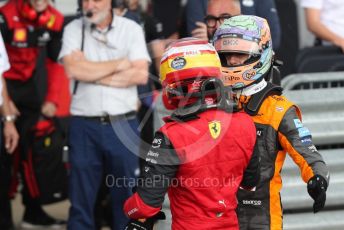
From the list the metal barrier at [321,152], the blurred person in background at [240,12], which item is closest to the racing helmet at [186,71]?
the metal barrier at [321,152]

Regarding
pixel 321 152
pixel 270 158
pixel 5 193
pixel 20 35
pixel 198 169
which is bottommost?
pixel 5 193

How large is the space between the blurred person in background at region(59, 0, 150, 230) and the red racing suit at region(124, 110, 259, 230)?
2385 mm

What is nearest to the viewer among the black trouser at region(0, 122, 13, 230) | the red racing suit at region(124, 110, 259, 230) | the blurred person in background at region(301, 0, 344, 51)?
the red racing suit at region(124, 110, 259, 230)

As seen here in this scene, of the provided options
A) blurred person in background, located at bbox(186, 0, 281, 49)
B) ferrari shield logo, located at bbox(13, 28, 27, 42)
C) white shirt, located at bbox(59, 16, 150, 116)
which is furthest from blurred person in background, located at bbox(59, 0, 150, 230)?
ferrari shield logo, located at bbox(13, 28, 27, 42)

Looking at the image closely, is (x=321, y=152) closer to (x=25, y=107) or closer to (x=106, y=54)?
(x=106, y=54)

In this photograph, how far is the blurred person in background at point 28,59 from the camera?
25.0ft

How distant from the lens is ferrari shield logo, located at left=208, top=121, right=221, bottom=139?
4.46 metres

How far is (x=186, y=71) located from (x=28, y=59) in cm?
350

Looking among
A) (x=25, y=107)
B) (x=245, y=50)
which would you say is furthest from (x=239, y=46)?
(x=25, y=107)

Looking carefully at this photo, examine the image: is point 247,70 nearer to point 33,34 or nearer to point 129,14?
point 129,14

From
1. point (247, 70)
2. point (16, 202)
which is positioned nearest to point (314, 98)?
point (247, 70)

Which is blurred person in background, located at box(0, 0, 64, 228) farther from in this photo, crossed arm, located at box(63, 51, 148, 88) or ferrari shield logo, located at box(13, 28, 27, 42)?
crossed arm, located at box(63, 51, 148, 88)

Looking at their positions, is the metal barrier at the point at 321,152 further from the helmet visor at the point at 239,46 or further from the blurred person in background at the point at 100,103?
the blurred person in background at the point at 100,103

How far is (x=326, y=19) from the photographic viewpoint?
7367 mm
